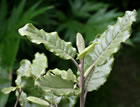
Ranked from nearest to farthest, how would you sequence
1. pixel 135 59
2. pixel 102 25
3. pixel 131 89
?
pixel 102 25 < pixel 131 89 < pixel 135 59

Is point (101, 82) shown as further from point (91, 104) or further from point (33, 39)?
point (91, 104)

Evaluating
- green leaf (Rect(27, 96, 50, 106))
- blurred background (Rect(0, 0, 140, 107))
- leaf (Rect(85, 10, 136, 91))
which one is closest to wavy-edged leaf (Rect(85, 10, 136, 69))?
leaf (Rect(85, 10, 136, 91))

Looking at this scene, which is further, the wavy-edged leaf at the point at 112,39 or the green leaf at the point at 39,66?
the green leaf at the point at 39,66

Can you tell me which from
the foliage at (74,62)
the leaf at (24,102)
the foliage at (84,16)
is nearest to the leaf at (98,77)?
the foliage at (74,62)

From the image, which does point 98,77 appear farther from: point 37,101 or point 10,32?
point 10,32

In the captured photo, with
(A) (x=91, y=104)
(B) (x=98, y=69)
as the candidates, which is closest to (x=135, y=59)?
(A) (x=91, y=104)

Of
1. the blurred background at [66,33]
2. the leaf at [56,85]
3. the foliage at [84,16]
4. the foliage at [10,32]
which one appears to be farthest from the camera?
the foliage at [84,16]

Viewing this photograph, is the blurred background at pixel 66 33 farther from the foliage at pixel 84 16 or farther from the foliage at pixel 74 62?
the foliage at pixel 74 62
